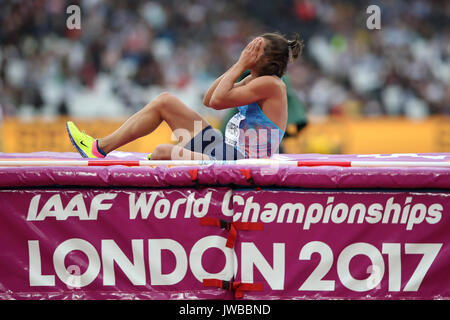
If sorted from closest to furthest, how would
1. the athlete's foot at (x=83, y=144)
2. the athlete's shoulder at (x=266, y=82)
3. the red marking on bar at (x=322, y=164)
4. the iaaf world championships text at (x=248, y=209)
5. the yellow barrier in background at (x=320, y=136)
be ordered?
the iaaf world championships text at (x=248, y=209), the red marking on bar at (x=322, y=164), the athlete's shoulder at (x=266, y=82), the athlete's foot at (x=83, y=144), the yellow barrier in background at (x=320, y=136)

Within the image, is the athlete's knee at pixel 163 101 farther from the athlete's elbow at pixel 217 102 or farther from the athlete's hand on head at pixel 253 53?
the athlete's hand on head at pixel 253 53

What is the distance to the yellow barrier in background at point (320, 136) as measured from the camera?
23.6 ft

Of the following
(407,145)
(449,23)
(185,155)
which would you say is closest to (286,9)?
(449,23)

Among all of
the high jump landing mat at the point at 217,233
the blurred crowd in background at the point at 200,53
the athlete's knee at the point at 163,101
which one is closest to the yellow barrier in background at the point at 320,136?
the blurred crowd in background at the point at 200,53

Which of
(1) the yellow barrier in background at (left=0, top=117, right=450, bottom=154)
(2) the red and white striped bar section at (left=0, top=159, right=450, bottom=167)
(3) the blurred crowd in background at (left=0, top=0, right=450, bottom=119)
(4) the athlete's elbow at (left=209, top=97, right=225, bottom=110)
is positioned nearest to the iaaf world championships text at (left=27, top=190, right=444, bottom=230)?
(2) the red and white striped bar section at (left=0, top=159, right=450, bottom=167)

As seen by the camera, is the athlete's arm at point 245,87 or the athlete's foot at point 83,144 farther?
the athlete's foot at point 83,144

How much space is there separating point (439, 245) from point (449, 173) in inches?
13.8

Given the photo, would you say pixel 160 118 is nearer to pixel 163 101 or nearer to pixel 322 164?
pixel 163 101

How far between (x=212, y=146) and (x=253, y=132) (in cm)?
26

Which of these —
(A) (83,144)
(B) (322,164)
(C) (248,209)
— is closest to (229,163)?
(C) (248,209)

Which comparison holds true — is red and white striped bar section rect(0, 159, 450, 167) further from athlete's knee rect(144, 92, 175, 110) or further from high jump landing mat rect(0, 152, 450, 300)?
athlete's knee rect(144, 92, 175, 110)

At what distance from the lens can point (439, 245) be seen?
8.54 feet

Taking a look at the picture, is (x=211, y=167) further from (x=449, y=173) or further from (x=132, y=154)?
(x=132, y=154)

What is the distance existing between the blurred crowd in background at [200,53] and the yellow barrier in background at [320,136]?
70cm
